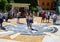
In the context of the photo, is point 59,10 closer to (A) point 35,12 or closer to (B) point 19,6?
(B) point 19,6

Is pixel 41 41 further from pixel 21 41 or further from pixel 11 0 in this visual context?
pixel 11 0

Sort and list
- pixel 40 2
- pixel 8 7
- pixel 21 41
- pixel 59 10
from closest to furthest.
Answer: pixel 21 41
pixel 59 10
pixel 8 7
pixel 40 2

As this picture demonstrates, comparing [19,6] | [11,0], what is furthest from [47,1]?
[19,6]

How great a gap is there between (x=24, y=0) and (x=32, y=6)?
8.81ft

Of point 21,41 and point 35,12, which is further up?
point 21,41

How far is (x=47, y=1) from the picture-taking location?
79.7 meters

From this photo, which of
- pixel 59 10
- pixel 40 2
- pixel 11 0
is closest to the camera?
pixel 59 10

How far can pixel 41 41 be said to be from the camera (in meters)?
15.9

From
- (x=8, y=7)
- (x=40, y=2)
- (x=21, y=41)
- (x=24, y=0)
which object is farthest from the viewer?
(x=40, y=2)

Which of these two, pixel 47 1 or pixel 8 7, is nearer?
pixel 8 7

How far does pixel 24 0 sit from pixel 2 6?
9095mm

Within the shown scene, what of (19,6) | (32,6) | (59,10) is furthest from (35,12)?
(59,10)

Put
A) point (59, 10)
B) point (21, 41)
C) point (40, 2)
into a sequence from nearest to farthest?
point (21, 41) → point (59, 10) → point (40, 2)

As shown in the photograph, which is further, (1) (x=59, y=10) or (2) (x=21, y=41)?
(1) (x=59, y=10)
